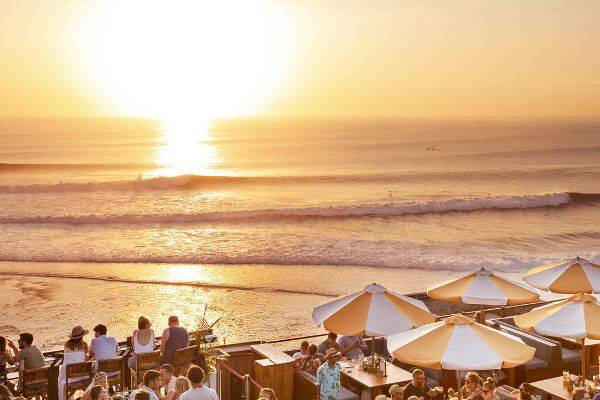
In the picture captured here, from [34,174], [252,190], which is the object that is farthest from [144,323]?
[34,174]

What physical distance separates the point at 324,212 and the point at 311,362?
1235 inches

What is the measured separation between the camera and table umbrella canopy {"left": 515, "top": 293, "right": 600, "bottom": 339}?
31.1 feet

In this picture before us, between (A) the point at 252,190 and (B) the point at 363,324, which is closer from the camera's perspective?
(B) the point at 363,324

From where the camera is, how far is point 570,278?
1299 cm

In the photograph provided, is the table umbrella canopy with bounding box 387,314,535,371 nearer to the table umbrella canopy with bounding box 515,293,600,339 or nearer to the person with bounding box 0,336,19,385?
the table umbrella canopy with bounding box 515,293,600,339

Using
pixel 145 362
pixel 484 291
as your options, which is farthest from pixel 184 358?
pixel 484 291

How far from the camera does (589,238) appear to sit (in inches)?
1340

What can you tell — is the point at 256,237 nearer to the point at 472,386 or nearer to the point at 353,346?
the point at 353,346

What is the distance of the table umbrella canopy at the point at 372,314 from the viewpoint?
33.7 feet

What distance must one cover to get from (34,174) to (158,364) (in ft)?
223

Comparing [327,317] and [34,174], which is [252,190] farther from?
[327,317]

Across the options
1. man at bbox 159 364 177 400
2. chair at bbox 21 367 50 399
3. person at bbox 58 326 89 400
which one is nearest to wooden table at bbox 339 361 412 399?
man at bbox 159 364 177 400

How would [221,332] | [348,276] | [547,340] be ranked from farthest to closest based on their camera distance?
[348,276] → [221,332] → [547,340]

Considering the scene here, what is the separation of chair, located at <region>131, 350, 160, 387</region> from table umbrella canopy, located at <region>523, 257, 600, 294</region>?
24.9 ft
